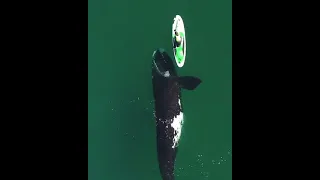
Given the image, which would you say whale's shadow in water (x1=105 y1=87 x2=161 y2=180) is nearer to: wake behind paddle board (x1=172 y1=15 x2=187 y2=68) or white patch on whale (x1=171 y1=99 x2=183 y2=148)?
white patch on whale (x1=171 y1=99 x2=183 y2=148)

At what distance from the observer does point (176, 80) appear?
1843mm

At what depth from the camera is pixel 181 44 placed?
196 centimetres

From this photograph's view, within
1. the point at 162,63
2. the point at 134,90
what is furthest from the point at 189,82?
the point at 134,90

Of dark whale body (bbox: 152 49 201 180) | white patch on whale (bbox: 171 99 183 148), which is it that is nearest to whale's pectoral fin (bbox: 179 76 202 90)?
dark whale body (bbox: 152 49 201 180)

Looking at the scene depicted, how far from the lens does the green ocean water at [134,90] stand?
1.66 metres

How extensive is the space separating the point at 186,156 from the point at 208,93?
312 mm

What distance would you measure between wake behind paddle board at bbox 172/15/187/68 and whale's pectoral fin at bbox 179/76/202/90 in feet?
0.33

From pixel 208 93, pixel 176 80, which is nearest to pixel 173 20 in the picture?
pixel 176 80

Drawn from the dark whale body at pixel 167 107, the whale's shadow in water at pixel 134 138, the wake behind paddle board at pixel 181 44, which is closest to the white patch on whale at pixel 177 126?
the dark whale body at pixel 167 107

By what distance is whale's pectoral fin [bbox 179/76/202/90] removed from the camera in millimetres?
1858

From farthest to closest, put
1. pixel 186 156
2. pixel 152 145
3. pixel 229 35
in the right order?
pixel 229 35 → pixel 186 156 → pixel 152 145

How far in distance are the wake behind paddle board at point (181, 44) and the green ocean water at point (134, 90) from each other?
Result: 23mm

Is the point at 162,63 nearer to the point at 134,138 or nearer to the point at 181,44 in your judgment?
the point at 181,44

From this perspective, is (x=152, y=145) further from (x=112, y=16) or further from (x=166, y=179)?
(x=112, y=16)
